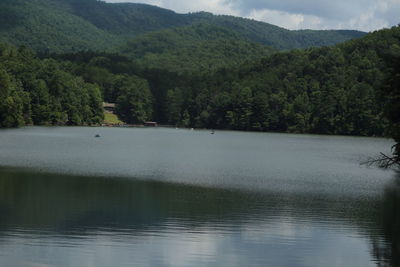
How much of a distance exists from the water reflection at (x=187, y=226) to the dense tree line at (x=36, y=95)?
100 m

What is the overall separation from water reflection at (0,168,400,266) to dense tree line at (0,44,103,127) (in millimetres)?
100021

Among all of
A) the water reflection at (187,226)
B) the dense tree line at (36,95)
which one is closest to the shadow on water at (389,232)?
the water reflection at (187,226)

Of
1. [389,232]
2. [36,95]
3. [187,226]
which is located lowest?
[389,232]

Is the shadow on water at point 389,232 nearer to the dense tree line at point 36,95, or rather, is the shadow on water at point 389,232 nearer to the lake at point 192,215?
the lake at point 192,215

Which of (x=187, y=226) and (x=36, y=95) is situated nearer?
(x=187, y=226)

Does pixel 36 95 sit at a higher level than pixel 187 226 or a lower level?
higher

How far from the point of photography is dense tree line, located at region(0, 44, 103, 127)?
142750 mm

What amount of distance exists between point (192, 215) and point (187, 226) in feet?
10.8

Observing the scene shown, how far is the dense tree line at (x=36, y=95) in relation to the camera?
142750 mm

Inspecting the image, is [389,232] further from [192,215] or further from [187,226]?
[192,215]

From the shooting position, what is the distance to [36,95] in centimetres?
16562

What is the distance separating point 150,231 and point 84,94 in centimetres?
16835

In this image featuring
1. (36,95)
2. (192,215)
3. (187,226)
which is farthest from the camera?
(36,95)

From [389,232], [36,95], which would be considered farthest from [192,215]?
[36,95]
